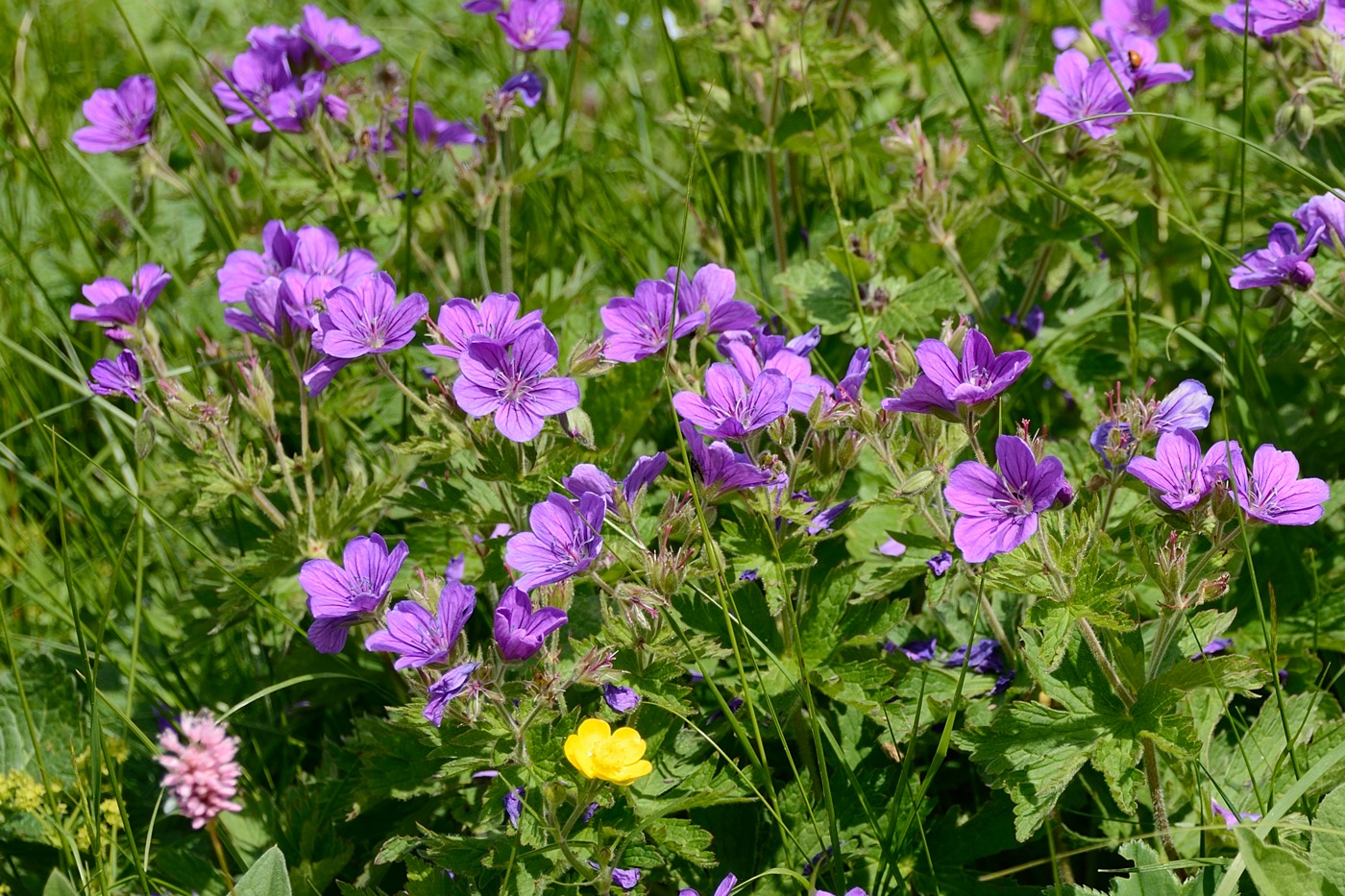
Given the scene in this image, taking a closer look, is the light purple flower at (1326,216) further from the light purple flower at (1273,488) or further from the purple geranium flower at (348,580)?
the purple geranium flower at (348,580)

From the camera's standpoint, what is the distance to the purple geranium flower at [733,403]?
1990 mm

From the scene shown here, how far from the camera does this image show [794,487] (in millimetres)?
2230

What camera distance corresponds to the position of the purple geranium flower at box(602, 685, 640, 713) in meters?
1.95

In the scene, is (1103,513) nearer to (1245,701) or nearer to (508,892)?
(1245,701)

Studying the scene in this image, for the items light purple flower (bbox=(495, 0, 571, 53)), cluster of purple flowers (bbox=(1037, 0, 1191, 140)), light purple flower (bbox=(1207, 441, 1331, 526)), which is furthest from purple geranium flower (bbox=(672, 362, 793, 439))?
light purple flower (bbox=(495, 0, 571, 53))

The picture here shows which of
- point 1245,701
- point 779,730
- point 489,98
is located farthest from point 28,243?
point 1245,701

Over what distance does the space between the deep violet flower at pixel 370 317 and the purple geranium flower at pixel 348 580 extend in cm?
35

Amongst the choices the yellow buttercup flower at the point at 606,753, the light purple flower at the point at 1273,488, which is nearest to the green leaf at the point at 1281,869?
the light purple flower at the point at 1273,488

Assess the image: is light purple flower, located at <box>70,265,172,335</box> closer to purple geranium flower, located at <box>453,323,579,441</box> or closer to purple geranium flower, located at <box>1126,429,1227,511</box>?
purple geranium flower, located at <box>453,323,579,441</box>

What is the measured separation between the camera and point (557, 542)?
1977mm

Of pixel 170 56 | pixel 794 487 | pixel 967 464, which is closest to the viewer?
pixel 967 464

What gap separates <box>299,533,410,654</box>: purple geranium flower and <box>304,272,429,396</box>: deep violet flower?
1.15ft

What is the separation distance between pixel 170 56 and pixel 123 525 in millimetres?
2818

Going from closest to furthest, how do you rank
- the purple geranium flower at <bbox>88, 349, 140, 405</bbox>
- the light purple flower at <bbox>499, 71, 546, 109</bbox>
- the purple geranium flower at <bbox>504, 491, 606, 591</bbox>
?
1. the purple geranium flower at <bbox>504, 491, 606, 591</bbox>
2. the purple geranium flower at <bbox>88, 349, 140, 405</bbox>
3. the light purple flower at <bbox>499, 71, 546, 109</bbox>
